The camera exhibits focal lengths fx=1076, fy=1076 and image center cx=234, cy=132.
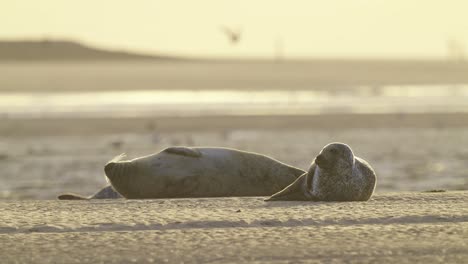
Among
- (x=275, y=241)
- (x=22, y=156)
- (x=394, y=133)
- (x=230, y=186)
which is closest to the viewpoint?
(x=275, y=241)

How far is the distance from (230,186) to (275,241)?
123 inches

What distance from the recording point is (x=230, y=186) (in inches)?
352

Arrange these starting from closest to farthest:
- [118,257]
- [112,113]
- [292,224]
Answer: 1. [118,257]
2. [292,224]
3. [112,113]

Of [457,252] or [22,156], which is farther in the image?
[22,156]

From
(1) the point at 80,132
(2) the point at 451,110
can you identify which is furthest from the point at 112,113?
(2) the point at 451,110

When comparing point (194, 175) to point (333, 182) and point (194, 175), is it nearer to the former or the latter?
point (194, 175)

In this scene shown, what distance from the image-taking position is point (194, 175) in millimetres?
8844

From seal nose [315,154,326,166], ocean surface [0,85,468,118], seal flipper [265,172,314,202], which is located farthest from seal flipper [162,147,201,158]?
ocean surface [0,85,468,118]

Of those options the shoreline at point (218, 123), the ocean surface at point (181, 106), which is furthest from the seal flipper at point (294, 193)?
the ocean surface at point (181, 106)

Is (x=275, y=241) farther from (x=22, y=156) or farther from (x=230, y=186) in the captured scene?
(x=22, y=156)

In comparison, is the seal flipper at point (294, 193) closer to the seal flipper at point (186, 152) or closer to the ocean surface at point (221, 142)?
the seal flipper at point (186, 152)

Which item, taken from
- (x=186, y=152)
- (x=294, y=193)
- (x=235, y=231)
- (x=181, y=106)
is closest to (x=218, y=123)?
(x=181, y=106)

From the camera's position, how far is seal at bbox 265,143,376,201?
312 inches

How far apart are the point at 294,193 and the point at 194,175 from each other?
114 cm
